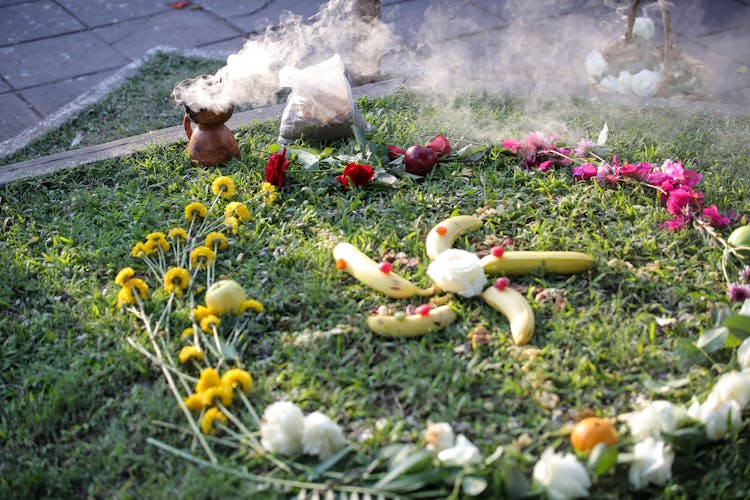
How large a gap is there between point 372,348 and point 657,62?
10.5 ft

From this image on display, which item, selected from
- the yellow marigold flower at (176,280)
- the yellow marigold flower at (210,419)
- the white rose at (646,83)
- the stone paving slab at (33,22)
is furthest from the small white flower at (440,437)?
the stone paving slab at (33,22)

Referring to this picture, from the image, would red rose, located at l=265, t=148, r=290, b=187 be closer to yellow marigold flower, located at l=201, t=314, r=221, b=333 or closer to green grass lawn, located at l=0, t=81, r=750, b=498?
green grass lawn, located at l=0, t=81, r=750, b=498

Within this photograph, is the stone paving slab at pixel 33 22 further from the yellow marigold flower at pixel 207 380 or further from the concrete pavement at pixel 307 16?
the yellow marigold flower at pixel 207 380

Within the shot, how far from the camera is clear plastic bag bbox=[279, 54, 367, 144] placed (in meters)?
3.63

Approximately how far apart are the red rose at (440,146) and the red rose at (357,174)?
0.38 meters

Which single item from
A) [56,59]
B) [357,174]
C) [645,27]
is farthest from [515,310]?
[56,59]

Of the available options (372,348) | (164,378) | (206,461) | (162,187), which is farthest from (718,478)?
(162,187)

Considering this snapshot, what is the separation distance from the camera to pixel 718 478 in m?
1.96

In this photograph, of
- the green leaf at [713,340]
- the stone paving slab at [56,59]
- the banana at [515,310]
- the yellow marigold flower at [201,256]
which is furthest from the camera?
the stone paving slab at [56,59]

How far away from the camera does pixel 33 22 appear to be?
5840 millimetres

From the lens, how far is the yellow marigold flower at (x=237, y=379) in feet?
7.13

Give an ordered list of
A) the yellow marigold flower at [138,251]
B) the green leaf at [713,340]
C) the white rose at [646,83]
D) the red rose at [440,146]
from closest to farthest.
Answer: the green leaf at [713,340] < the yellow marigold flower at [138,251] < the red rose at [440,146] < the white rose at [646,83]

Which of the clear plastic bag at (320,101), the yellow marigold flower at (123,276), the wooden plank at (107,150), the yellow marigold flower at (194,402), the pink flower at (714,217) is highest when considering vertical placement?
the clear plastic bag at (320,101)

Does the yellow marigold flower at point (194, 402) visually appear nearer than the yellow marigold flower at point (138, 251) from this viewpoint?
Yes
